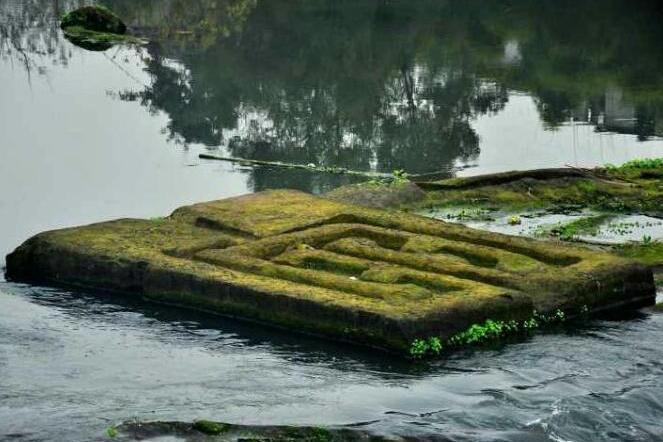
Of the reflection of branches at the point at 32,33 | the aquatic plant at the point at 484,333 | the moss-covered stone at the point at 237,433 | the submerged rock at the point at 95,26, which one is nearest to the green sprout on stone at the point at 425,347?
the aquatic plant at the point at 484,333

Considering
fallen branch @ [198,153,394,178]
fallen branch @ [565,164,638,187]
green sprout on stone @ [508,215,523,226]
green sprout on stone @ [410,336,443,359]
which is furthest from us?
fallen branch @ [198,153,394,178]

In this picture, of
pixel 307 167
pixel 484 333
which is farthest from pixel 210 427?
pixel 307 167

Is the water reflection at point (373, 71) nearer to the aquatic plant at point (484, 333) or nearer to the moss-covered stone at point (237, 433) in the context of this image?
the aquatic plant at point (484, 333)

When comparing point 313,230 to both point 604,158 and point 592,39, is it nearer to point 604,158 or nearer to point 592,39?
point 604,158

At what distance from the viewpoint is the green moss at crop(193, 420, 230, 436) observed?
7742 millimetres

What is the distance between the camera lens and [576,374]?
8953mm

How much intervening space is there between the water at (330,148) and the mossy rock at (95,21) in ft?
1.60

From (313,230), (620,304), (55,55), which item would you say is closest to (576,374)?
(620,304)

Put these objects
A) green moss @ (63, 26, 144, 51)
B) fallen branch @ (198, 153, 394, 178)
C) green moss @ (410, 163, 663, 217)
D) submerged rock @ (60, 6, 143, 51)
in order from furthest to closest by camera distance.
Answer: submerged rock @ (60, 6, 143, 51), green moss @ (63, 26, 144, 51), fallen branch @ (198, 153, 394, 178), green moss @ (410, 163, 663, 217)

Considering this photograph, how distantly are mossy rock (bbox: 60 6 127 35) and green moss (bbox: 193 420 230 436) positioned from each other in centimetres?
2057

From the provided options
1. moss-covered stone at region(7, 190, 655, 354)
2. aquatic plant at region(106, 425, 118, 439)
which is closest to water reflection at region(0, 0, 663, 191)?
moss-covered stone at region(7, 190, 655, 354)

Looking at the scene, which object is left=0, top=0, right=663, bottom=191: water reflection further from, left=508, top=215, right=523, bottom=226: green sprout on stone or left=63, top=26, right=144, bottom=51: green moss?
left=508, top=215, right=523, bottom=226: green sprout on stone

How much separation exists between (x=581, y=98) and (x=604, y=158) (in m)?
4.78

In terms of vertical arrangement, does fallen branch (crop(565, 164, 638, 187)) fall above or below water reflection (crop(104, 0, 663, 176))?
below
